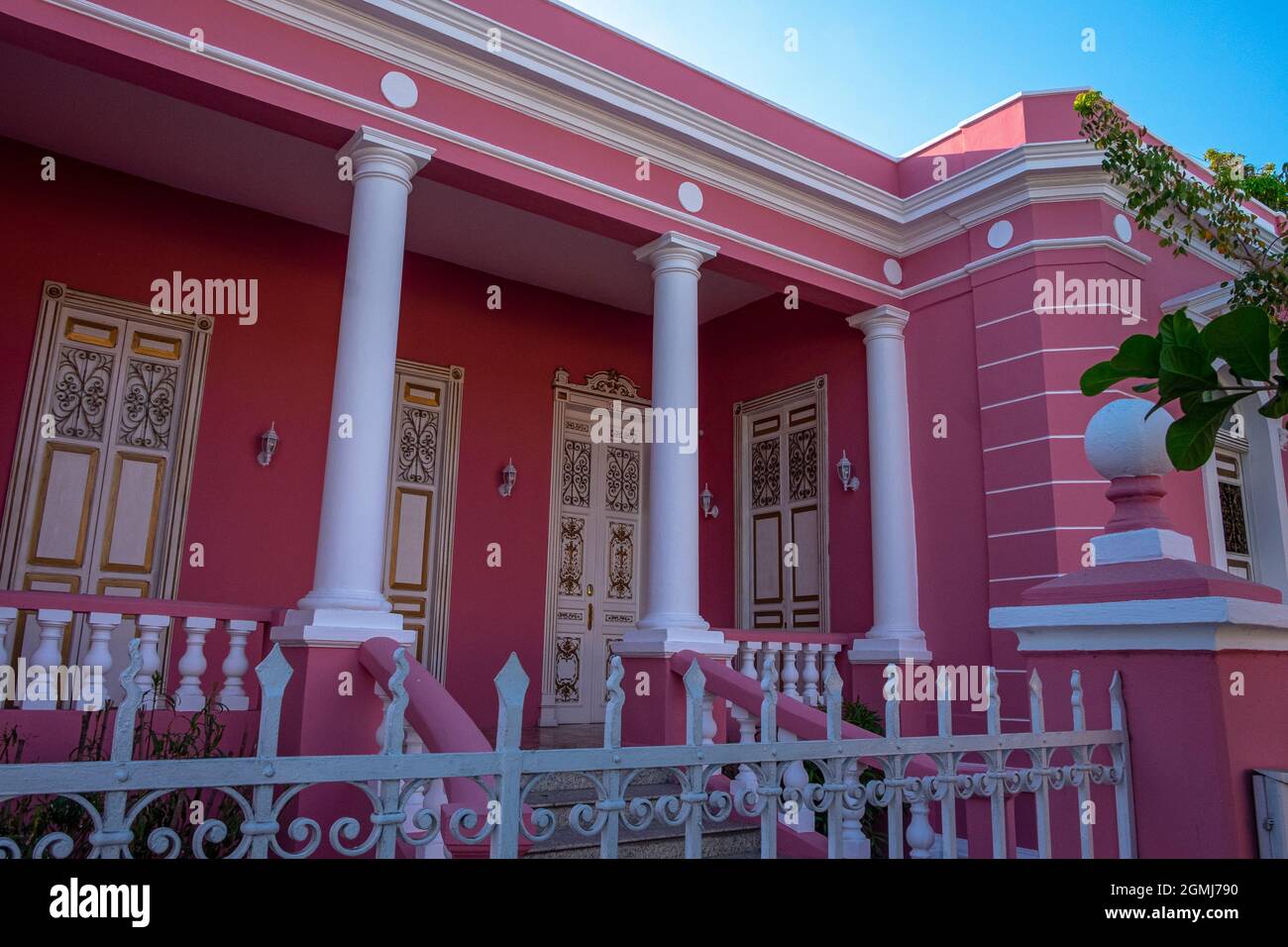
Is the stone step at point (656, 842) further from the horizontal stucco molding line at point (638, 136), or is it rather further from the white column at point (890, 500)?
the horizontal stucco molding line at point (638, 136)

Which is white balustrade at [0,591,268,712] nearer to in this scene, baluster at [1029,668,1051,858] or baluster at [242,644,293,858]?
baluster at [242,644,293,858]

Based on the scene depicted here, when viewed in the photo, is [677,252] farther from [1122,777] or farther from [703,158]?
[1122,777]

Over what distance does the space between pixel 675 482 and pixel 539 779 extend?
4232mm

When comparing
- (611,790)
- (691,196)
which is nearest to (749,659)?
(691,196)

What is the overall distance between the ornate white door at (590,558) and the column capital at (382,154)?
3598mm

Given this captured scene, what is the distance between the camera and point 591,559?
8.67m

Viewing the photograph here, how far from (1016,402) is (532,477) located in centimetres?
417

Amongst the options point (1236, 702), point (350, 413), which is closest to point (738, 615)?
point (350, 413)

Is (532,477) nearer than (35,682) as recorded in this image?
No

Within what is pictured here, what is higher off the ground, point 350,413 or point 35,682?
point 350,413

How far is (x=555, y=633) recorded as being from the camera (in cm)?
826

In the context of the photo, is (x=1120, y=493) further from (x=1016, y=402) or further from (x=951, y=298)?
(x=951, y=298)

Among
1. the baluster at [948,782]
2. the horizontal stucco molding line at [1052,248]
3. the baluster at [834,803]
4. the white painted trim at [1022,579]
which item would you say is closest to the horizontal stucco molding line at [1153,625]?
the baluster at [948,782]

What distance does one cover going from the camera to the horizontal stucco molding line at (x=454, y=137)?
4.65 meters
